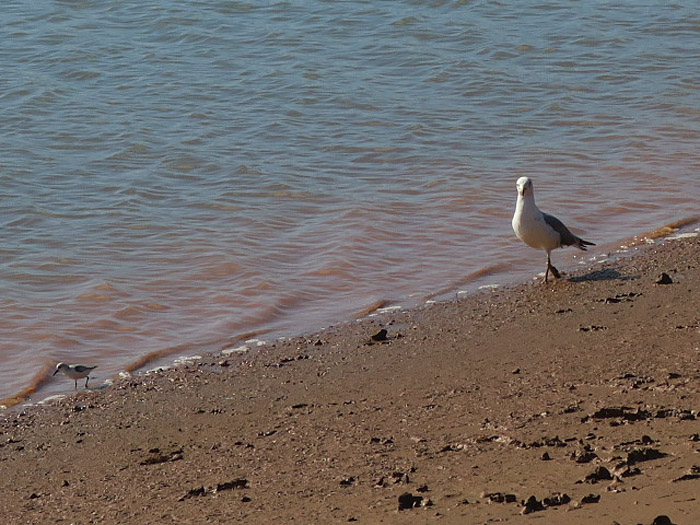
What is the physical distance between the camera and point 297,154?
476 inches

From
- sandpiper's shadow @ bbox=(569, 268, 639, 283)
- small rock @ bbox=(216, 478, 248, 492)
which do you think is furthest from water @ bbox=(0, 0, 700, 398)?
small rock @ bbox=(216, 478, 248, 492)

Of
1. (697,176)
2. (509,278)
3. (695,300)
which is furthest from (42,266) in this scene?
(697,176)

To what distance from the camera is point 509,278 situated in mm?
8445

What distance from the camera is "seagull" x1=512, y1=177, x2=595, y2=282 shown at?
26.4 ft

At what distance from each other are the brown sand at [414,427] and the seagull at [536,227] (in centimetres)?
61

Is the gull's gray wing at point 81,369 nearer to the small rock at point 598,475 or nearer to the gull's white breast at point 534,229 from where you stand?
the gull's white breast at point 534,229

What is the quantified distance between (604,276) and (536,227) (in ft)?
2.03

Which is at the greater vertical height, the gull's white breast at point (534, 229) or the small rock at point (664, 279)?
the gull's white breast at point (534, 229)

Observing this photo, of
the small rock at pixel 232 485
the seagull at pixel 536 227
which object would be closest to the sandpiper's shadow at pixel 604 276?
the seagull at pixel 536 227

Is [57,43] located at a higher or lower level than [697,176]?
higher

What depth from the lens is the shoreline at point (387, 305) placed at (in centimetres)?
681

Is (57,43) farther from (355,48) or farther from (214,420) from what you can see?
(214,420)

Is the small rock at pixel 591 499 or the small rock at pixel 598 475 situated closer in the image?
the small rock at pixel 591 499

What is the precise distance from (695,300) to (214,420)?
3.03 m
